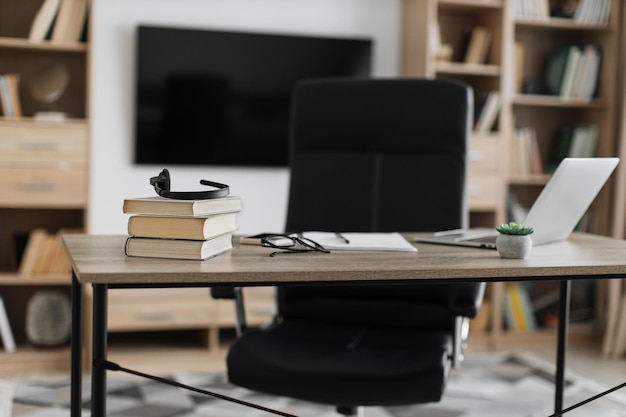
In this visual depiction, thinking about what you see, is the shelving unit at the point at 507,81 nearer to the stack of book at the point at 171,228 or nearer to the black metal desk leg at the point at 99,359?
the stack of book at the point at 171,228

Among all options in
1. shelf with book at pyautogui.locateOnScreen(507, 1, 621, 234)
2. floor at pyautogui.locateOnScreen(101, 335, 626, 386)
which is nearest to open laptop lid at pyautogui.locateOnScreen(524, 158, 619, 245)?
floor at pyautogui.locateOnScreen(101, 335, 626, 386)

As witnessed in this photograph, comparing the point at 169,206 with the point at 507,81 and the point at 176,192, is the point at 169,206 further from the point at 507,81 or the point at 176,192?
the point at 507,81

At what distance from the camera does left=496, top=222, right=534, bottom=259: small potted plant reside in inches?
61.2

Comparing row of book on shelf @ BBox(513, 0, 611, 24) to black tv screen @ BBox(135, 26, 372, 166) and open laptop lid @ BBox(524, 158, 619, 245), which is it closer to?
black tv screen @ BBox(135, 26, 372, 166)

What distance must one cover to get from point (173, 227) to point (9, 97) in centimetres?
236

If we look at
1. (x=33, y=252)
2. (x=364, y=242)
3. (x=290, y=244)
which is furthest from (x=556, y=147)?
(x=290, y=244)

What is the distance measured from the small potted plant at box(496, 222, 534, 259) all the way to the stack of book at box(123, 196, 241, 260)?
21.8 inches

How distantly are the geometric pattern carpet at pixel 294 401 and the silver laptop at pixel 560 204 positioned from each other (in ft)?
4.09

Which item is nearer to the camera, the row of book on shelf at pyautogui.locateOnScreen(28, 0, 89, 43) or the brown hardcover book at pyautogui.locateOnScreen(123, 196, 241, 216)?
the brown hardcover book at pyautogui.locateOnScreen(123, 196, 241, 216)

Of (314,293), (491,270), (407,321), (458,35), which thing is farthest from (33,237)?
(491,270)

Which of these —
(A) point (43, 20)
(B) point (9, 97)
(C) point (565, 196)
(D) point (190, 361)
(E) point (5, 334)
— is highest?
(A) point (43, 20)

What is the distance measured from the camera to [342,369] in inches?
67.1

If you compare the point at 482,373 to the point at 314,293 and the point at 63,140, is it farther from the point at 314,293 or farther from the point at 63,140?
the point at 63,140

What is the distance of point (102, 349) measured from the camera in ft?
4.32
